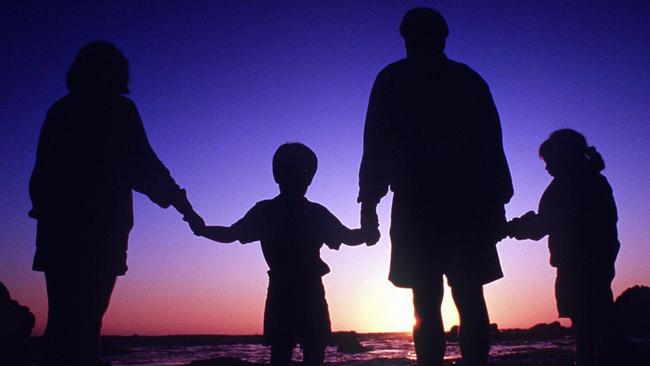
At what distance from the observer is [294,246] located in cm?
450

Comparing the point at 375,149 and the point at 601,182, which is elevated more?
the point at 601,182

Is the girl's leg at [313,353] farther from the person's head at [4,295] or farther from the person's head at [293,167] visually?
the person's head at [4,295]

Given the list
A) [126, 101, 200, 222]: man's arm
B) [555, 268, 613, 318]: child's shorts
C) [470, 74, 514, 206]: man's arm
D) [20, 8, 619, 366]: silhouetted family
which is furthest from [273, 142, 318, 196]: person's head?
[555, 268, 613, 318]: child's shorts

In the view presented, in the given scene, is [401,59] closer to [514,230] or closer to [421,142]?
[421,142]

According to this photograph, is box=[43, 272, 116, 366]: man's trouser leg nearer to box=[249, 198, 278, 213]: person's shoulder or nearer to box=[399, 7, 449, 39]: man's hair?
box=[249, 198, 278, 213]: person's shoulder

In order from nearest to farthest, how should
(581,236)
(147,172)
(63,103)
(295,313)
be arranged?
(63,103) < (147,172) < (295,313) < (581,236)

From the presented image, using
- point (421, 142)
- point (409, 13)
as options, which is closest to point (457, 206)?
point (421, 142)

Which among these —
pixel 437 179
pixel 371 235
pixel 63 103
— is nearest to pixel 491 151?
pixel 437 179

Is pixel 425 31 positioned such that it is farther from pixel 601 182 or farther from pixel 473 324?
pixel 601 182

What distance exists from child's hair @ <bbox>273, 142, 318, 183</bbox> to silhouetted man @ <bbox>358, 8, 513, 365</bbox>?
103 centimetres

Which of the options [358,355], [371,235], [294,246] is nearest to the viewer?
[371,235]

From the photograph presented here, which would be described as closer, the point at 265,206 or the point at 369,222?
the point at 369,222

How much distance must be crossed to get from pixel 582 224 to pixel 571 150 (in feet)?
2.84

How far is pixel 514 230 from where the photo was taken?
4719 mm
